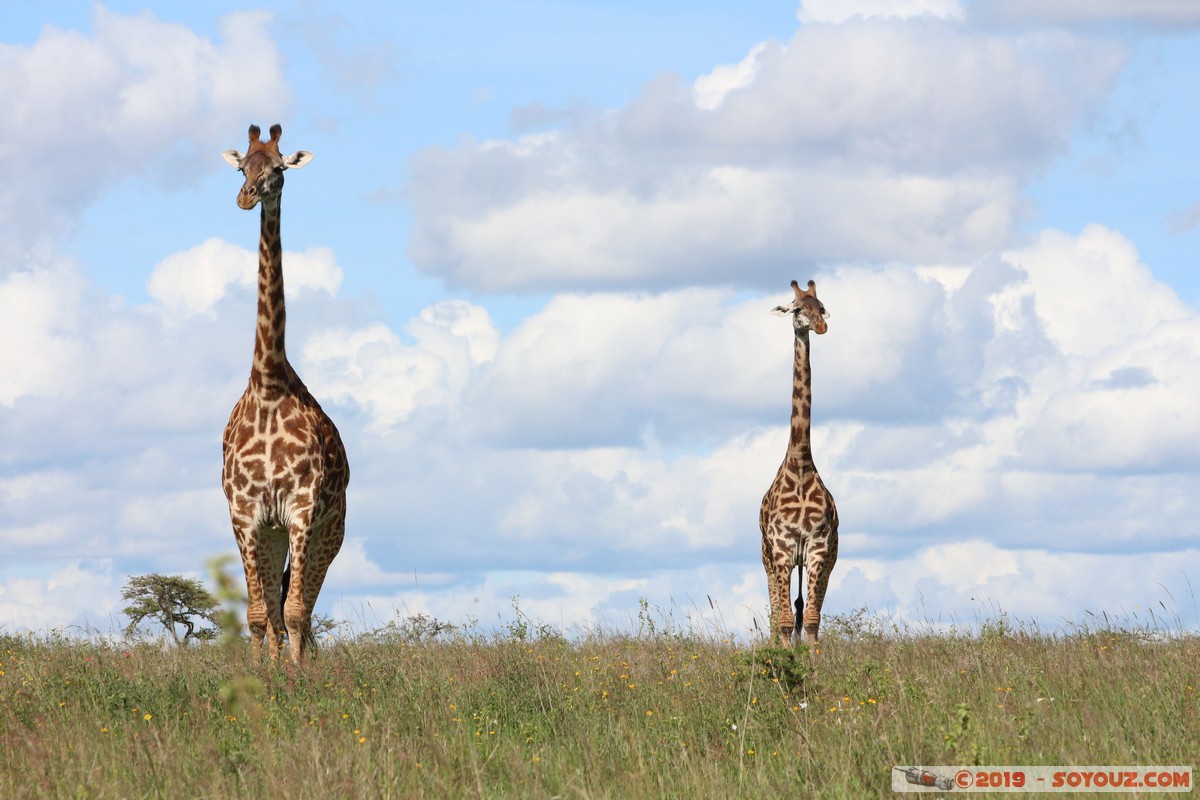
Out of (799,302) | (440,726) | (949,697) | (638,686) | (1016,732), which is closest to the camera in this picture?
(1016,732)

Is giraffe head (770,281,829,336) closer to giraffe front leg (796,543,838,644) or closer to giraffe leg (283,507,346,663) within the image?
giraffe front leg (796,543,838,644)

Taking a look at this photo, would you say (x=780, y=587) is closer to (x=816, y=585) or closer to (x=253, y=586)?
(x=816, y=585)

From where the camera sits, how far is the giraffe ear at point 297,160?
1238cm

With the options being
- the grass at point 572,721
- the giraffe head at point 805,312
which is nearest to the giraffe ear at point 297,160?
the grass at point 572,721

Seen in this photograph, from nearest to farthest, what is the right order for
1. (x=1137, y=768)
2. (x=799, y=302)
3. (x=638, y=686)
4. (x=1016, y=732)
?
(x=1137, y=768) → (x=1016, y=732) → (x=638, y=686) → (x=799, y=302)

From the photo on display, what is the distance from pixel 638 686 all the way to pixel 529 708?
96 centimetres

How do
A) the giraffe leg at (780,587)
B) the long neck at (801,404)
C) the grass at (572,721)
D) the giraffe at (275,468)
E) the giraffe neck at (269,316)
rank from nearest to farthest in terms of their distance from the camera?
the grass at (572,721) → the giraffe at (275,468) → the giraffe neck at (269,316) → the giraffe leg at (780,587) → the long neck at (801,404)

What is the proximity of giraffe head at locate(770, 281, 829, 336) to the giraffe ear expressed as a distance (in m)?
6.84

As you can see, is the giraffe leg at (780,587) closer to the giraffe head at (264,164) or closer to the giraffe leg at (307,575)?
the giraffe leg at (307,575)

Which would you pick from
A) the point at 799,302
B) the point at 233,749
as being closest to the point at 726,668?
the point at 233,749

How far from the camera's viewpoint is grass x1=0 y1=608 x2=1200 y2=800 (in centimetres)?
706

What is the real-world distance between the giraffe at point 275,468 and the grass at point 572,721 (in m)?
0.70

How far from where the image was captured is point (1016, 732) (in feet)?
25.4

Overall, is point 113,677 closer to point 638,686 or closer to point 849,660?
point 638,686
